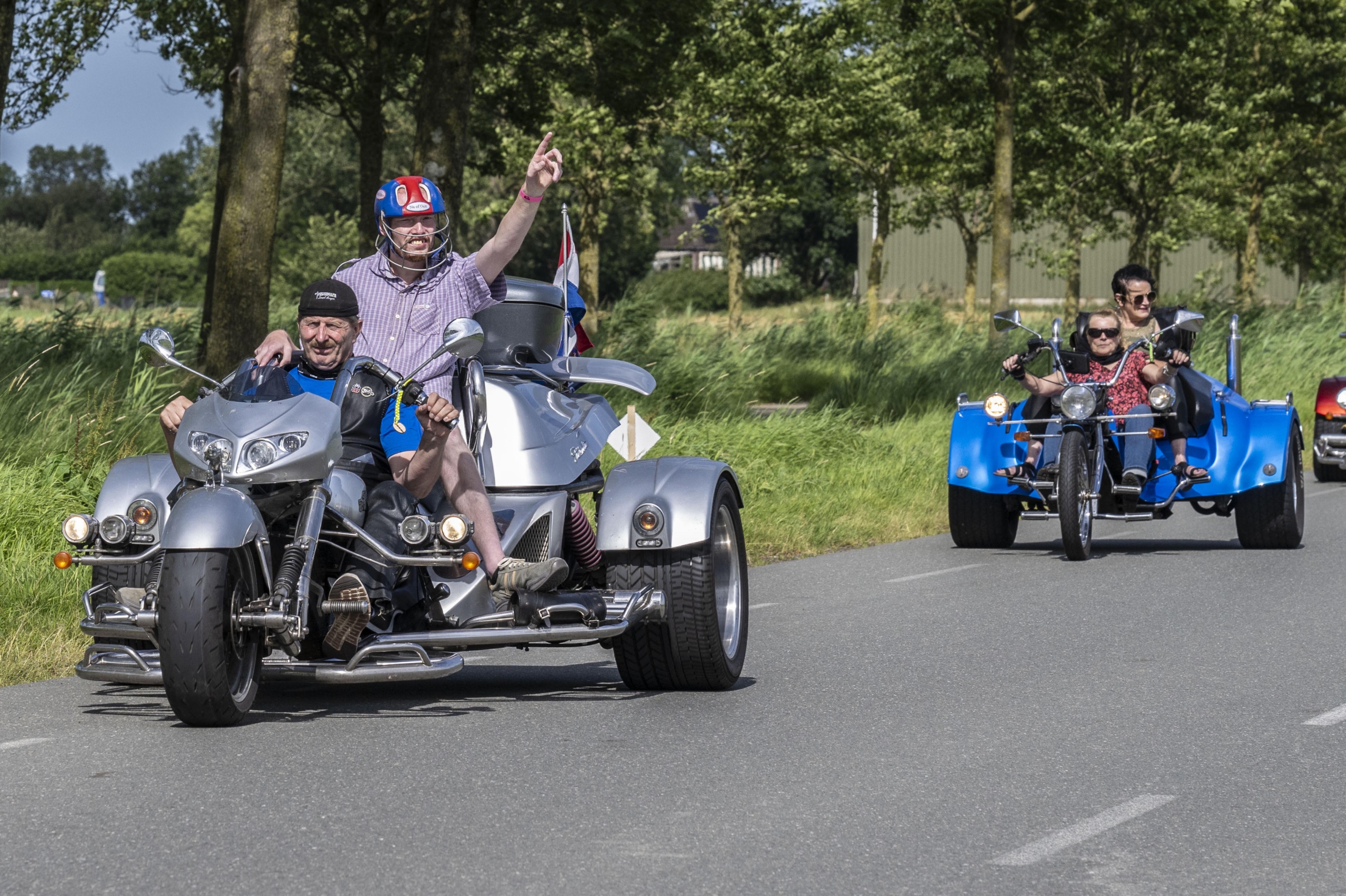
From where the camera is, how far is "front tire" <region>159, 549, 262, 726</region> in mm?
6176

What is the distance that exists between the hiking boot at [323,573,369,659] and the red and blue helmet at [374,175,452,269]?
1478mm

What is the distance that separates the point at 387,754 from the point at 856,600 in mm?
A: 4716

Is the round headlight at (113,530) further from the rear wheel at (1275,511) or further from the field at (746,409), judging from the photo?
the rear wheel at (1275,511)

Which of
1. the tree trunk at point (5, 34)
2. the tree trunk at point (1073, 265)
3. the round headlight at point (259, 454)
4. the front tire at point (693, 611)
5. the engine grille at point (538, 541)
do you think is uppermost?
the tree trunk at point (5, 34)

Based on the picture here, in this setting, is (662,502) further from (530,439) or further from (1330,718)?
(1330,718)

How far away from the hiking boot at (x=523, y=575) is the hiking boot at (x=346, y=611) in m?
0.56

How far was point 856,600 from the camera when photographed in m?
10.8

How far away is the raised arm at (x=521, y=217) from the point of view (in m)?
7.47

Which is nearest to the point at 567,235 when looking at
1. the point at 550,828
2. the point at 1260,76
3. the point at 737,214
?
the point at 550,828

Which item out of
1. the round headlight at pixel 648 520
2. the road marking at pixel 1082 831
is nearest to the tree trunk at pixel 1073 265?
the round headlight at pixel 648 520

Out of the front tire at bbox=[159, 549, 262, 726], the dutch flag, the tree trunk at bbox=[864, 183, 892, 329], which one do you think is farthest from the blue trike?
the tree trunk at bbox=[864, 183, 892, 329]

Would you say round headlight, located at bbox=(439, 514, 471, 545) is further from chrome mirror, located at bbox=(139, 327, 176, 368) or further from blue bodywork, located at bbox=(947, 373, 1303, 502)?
blue bodywork, located at bbox=(947, 373, 1303, 502)

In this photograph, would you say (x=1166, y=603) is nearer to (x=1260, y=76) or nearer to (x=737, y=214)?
(x=1260, y=76)

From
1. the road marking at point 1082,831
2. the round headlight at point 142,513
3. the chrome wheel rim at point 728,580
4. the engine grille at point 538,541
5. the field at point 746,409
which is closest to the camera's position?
the road marking at point 1082,831
